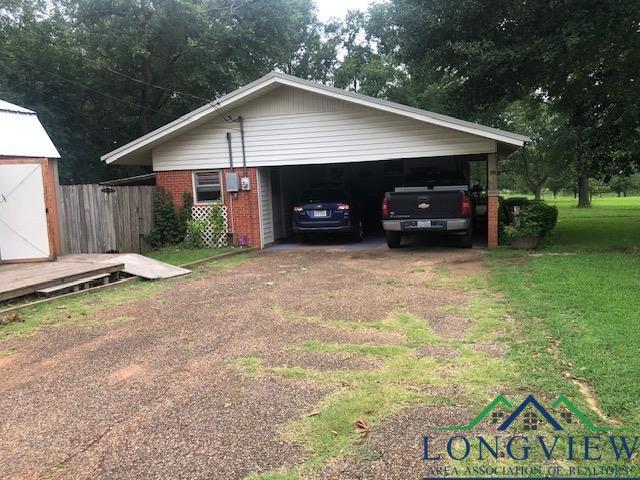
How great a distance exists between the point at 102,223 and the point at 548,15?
39.2ft

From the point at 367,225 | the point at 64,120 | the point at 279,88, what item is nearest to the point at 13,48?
the point at 64,120

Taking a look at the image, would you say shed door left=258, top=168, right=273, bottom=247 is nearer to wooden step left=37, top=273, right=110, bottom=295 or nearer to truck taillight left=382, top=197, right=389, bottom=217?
truck taillight left=382, top=197, right=389, bottom=217

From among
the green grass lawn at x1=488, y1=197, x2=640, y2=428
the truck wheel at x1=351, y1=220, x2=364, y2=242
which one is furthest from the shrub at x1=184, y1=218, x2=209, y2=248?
the green grass lawn at x1=488, y1=197, x2=640, y2=428

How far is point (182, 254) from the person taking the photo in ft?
41.4

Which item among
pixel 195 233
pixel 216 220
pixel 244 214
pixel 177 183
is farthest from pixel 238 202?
pixel 177 183

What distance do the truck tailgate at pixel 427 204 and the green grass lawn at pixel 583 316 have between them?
Result: 1.53m

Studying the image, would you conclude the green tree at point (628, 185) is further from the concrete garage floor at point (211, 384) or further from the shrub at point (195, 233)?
the concrete garage floor at point (211, 384)

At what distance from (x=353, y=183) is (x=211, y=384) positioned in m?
16.4

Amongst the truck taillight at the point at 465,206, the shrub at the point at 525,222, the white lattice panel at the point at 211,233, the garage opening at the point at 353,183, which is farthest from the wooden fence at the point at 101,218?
the shrub at the point at 525,222

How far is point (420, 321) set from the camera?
5.78 meters

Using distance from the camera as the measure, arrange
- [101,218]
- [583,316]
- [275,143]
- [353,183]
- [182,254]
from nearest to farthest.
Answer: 1. [583,316]
2. [101,218]
3. [182,254]
4. [275,143]
5. [353,183]

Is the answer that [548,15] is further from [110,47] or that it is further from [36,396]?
[110,47]

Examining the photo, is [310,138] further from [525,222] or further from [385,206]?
[525,222]

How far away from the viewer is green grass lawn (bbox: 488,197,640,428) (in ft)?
12.2
